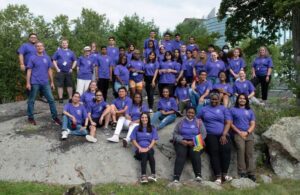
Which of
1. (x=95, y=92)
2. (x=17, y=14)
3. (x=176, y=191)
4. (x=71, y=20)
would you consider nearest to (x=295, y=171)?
(x=176, y=191)

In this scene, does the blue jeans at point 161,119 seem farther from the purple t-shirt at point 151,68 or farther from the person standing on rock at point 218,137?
the purple t-shirt at point 151,68

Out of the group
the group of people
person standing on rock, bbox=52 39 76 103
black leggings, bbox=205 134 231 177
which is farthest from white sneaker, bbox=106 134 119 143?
person standing on rock, bbox=52 39 76 103

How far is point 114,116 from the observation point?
10859mm

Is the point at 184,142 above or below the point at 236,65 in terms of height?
below

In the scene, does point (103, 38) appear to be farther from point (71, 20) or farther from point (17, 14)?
point (17, 14)

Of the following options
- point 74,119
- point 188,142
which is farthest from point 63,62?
point 188,142

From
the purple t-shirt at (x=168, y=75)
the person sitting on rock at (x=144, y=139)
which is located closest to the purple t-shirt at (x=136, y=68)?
the purple t-shirt at (x=168, y=75)

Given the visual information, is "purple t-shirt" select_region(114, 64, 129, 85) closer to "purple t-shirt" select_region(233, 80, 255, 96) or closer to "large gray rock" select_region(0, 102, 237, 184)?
"large gray rock" select_region(0, 102, 237, 184)

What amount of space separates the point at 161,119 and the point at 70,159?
2.87 meters

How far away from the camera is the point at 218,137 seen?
9.84m

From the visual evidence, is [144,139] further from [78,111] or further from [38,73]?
[38,73]

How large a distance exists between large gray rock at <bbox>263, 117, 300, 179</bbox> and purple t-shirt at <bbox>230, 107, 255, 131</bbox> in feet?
2.83

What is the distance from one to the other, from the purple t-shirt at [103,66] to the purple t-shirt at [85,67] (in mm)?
222

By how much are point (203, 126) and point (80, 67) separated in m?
4.57
